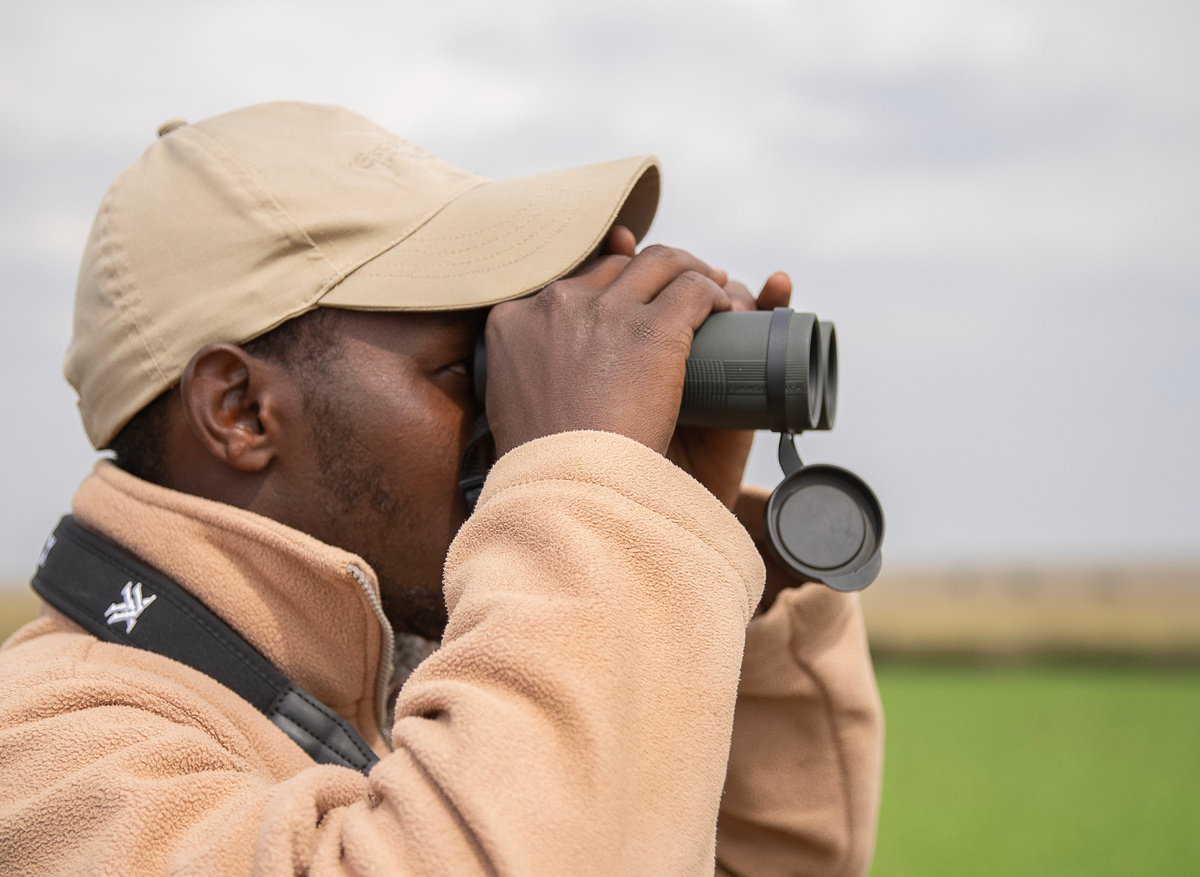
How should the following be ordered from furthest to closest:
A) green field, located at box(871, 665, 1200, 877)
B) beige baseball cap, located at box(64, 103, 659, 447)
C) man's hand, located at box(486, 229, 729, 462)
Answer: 1. green field, located at box(871, 665, 1200, 877)
2. beige baseball cap, located at box(64, 103, 659, 447)
3. man's hand, located at box(486, 229, 729, 462)

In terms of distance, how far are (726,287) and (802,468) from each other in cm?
27

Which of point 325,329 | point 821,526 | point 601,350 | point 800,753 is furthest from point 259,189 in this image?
point 800,753

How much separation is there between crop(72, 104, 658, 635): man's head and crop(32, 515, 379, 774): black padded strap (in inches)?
5.8

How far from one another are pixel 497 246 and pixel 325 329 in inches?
8.8

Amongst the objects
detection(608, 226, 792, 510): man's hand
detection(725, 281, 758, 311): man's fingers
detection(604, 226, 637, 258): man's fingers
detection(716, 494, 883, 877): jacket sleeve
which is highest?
detection(604, 226, 637, 258): man's fingers

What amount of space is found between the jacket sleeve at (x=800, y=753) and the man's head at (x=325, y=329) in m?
0.50

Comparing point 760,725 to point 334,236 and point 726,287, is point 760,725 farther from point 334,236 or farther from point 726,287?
point 334,236

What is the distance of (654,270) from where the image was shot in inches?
41.7

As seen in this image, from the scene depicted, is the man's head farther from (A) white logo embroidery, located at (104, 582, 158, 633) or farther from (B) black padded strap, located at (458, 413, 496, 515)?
(A) white logo embroidery, located at (104, 582, 158, 633)

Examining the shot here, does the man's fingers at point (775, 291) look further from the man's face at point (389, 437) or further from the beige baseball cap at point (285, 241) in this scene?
the man's face at point (389, 437)

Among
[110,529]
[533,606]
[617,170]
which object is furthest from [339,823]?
[617,170]

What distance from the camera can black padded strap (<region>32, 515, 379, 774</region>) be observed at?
1.07m

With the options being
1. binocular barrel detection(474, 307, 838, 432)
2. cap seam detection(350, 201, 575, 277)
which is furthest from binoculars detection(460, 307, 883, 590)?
cap seam detection(350, 201, 575, 277)

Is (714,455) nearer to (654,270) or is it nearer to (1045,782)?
(654,270)
